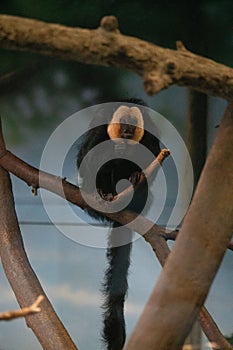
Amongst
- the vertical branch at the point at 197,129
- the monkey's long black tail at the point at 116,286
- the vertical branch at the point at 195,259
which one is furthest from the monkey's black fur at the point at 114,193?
the vertical branch at the point at 195,259

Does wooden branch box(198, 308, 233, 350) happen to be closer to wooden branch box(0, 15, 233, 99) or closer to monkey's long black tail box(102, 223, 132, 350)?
monkey's long black tail box(102, 223, 132, 350)

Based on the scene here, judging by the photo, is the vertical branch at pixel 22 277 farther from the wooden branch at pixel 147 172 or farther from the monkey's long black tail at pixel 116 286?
the wooden branch at pixel 147 172

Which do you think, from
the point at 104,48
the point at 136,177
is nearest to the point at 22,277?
the point at 136,177

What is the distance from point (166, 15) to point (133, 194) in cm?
51

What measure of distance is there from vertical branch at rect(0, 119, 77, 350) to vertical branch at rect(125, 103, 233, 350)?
355mm

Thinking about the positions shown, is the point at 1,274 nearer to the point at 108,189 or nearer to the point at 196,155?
the point at 108,189

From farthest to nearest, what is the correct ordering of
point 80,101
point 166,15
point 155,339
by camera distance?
point 80,101 → point 166,15 → point 155,339

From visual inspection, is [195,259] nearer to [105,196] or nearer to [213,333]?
[213,333]

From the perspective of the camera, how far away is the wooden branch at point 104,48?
748 mm

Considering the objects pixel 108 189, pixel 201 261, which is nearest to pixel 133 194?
pixel 108 189

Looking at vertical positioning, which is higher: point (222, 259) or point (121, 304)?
point (222, 259)

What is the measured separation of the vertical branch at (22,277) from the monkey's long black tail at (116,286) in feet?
0.32

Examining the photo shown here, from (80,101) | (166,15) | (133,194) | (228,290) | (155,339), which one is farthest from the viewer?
(133,194)

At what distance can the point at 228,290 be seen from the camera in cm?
107
